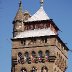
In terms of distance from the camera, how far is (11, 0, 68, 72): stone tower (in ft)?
240

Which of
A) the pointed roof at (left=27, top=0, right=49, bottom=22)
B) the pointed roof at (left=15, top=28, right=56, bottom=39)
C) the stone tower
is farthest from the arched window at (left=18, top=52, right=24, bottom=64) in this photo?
the pointed roof at (left=27, top=0, right=49, bottom=22)

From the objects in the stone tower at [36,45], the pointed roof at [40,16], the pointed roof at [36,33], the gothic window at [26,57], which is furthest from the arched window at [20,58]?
the pointed roof at [40,16]

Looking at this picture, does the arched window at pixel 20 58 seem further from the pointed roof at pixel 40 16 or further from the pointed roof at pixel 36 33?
the pointed roof at pixel 40 16

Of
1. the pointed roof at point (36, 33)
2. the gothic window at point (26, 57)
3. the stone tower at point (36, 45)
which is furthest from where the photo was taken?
the pointed roof at point (36, 33)

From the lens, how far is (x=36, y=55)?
73750 mm

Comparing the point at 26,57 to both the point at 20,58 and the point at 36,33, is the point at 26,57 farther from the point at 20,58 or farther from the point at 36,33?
the point at 36,33

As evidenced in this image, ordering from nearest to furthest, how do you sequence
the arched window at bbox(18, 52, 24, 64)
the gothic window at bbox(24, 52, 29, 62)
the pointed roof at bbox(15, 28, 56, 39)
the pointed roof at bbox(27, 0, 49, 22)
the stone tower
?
the stone tower < the gothic window at bbox(24, 52, 29, 62) < the arched window at bbox(18, 52, 24, 64) < the pointed roof at bbox(15, 28, 56, 39) < the pointed roof at bbox(27, 0, 49, 22)

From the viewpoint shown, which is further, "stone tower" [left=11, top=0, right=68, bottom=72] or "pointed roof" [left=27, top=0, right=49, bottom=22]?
"pointed roof" [left=27, top=0, right=49, bottom=22]

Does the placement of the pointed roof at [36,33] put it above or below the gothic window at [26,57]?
above

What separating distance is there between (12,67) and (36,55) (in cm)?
471

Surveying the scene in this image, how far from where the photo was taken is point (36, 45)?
2911 inches

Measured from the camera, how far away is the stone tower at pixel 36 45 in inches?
2881

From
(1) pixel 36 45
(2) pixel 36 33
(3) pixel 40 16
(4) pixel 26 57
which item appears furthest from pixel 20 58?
(3) pixel 40 16

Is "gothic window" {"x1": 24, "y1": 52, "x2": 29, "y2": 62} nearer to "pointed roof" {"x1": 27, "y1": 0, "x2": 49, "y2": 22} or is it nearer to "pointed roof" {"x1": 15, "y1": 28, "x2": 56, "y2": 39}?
"pointed roof" {"x1": 15, "y1": 28, "x2": 56, "y2": 39}
